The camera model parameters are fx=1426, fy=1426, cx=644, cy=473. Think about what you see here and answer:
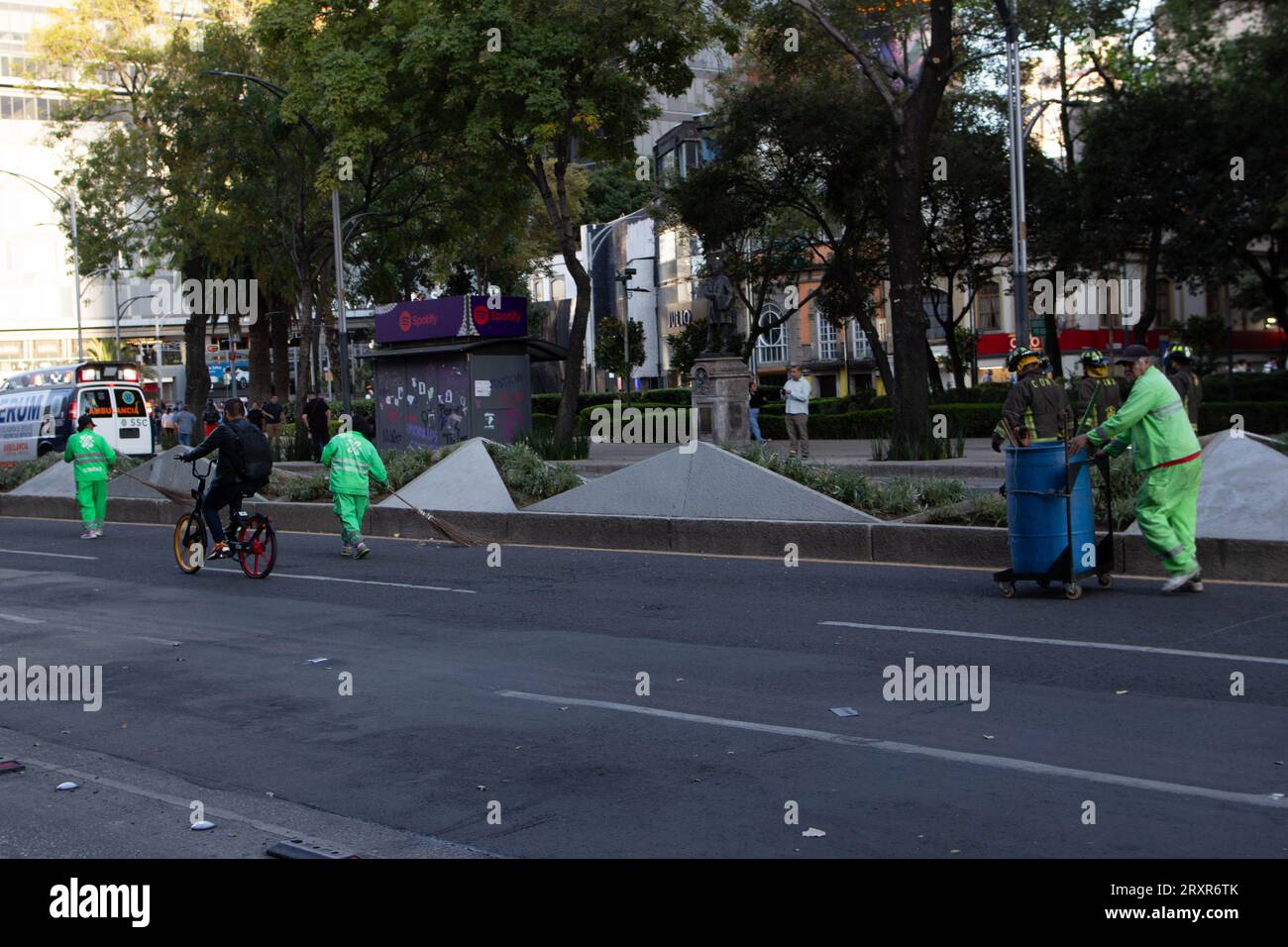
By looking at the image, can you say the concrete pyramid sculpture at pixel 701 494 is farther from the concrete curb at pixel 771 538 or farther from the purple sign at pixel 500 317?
the purple sign at pixel 500 317

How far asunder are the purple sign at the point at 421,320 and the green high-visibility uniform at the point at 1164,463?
22.0 meters

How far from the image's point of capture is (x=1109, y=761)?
6.16 metres

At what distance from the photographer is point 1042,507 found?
10586 mm

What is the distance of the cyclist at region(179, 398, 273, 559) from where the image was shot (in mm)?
14367

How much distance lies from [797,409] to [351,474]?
11938 mm

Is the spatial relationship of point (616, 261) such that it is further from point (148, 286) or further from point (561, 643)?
point (561, 643)

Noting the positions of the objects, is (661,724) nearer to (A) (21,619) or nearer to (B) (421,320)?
(A) (21,619)

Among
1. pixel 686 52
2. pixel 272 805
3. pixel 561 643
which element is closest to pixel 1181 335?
pixel 686 52

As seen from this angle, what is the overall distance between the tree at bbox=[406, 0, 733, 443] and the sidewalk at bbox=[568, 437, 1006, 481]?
6.27 ft

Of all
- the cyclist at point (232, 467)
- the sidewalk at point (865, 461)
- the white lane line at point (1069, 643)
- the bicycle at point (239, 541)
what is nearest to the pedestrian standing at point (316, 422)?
the sidewalk at point (865, 461)
